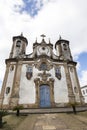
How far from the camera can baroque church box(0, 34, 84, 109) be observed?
16484 millimetres

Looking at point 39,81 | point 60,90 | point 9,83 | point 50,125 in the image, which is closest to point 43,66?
point 39,81

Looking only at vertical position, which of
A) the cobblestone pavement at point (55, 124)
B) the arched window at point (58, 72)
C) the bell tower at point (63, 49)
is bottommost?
the cobblestone pavement at point (55, 124)

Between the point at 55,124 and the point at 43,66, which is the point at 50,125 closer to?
the point at 55,124

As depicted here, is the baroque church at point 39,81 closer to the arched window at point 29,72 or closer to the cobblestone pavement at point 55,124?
the arched window at point 29,72

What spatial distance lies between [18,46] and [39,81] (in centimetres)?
915

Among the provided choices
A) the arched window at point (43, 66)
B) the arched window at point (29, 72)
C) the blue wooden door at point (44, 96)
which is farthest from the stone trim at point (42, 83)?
the arched window at point (43, 66)

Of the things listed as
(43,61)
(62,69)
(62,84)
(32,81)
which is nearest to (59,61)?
(62,69)

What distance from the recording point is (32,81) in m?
17.8

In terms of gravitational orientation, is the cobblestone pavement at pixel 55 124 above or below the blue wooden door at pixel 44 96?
below

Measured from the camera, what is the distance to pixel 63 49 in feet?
77.5

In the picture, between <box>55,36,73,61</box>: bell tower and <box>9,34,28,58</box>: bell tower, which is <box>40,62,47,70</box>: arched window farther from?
<box>9,34,28,58</box>: bell tower

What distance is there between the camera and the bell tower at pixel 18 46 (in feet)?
70.0

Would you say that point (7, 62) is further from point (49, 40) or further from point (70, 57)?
point (70, 57)

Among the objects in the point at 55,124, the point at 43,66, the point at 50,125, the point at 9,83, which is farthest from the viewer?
the point at 43,66
